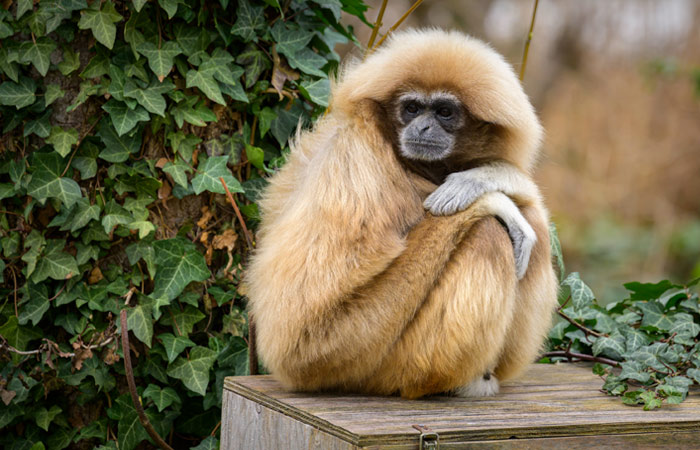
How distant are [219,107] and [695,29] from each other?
412 inches

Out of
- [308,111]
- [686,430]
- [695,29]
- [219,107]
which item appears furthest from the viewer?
[695,29]

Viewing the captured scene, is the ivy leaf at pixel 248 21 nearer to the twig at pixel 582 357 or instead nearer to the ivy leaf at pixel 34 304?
the ivy leaf at pixel 34 304

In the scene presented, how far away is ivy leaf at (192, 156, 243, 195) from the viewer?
339 cm

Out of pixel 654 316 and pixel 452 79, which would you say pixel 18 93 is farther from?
pixel 654 316

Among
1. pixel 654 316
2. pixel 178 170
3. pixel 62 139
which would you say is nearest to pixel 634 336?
pixel 654 316

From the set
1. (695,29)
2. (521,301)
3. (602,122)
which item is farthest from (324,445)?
(695,29)

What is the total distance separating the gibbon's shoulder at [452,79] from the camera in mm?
2822

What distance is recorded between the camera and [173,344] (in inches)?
133

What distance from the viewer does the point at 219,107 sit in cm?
356

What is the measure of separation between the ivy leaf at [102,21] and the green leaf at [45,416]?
1.61 meters

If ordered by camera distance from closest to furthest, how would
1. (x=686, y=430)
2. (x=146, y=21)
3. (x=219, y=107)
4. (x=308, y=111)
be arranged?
(x=686, y=430) < (x=146, y=21) < (x=219, y=107) < (x=308, y=111)

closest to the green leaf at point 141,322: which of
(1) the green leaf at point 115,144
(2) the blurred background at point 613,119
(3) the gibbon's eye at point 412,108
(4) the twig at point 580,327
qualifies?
(1) the green leaf at point 115,144

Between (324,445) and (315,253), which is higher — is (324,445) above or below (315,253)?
below

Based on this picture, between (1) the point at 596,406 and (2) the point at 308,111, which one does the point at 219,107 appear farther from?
(1) the point at 596,406
